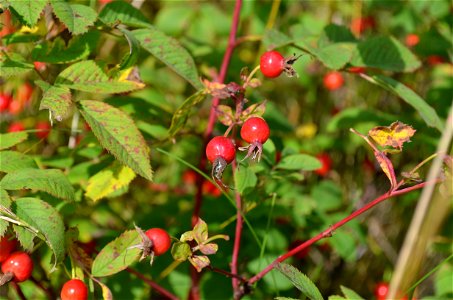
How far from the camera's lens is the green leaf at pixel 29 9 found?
3.97 ft

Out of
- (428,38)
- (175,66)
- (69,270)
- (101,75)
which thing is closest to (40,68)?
(101,75)

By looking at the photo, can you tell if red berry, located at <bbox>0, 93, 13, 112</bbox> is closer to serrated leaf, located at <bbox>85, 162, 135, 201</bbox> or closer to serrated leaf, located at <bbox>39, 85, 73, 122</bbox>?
serrated leaf, located at <bbox>85, 162, 135, 201</bbox>

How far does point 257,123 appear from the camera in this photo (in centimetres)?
118

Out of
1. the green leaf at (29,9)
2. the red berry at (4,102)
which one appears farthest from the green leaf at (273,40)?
the red berry at (4,102)

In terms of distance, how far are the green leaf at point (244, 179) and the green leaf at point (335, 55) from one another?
0.32 metres

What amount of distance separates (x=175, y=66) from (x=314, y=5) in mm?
1960

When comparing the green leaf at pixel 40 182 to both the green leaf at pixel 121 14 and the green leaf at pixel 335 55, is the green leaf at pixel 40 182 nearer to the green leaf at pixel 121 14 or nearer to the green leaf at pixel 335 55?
the green leaf at pixel 121 14

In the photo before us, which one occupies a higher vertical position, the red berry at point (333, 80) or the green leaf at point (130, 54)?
the green leaf at point (130, 54)

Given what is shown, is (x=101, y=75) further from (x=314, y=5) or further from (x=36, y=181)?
(x=314, y=5)

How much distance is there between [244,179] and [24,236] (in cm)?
49

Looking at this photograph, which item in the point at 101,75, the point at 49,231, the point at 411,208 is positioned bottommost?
the point at 411,208

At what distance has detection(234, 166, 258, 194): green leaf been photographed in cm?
135

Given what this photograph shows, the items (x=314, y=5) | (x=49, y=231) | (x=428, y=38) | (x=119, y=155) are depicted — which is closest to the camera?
(x=49, y=231)

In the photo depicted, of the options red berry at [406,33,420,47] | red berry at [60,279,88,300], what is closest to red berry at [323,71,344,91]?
red berry at [406,33,420,47]
